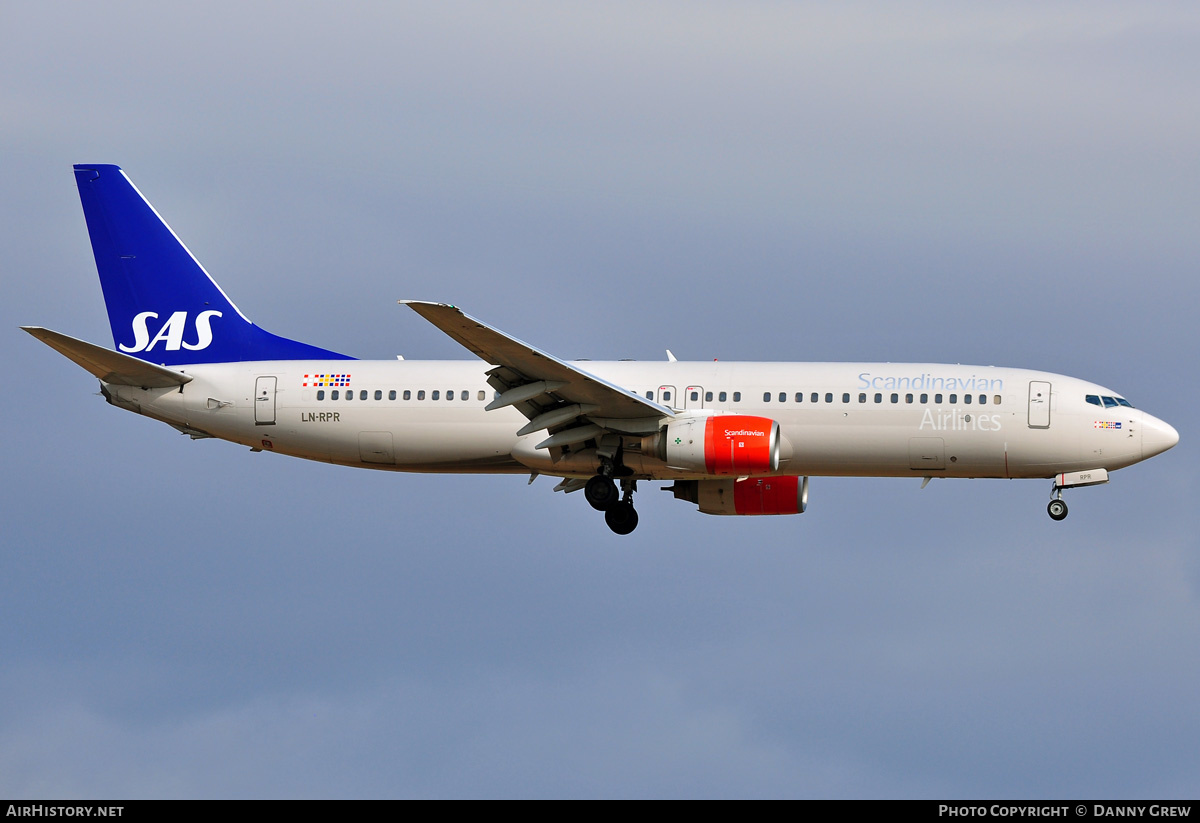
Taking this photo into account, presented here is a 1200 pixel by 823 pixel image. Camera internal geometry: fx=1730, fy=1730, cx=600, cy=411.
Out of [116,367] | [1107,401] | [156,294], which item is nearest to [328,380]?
[116,367]

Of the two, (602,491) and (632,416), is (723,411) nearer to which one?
(632,416)

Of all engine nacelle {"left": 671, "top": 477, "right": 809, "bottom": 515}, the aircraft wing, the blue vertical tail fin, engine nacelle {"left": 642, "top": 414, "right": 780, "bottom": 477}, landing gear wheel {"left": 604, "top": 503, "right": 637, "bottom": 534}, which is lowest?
landing gear wheel {"left": 604, "top": 503, "right": 637, "bottom": 534}

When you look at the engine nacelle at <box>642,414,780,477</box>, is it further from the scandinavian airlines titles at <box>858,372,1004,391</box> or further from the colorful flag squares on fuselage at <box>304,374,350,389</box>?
the colorful flag squares on fuselage at <box>304,374,350,389</box>

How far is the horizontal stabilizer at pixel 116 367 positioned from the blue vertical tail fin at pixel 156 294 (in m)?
1.70

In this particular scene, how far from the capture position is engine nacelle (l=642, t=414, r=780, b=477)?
41.8 metres

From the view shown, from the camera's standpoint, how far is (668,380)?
4481cm

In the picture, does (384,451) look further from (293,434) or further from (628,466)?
(628,466)

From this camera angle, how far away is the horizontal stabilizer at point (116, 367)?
4315 cm

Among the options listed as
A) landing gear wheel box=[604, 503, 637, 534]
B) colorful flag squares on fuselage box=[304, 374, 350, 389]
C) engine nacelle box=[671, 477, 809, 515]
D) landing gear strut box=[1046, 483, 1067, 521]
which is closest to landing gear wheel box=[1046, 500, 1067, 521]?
landing gear strut box=[1046, 483, 1067, 521]

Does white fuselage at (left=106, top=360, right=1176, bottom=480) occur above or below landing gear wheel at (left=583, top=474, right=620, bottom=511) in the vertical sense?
above

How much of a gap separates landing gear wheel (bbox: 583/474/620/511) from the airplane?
42 mm

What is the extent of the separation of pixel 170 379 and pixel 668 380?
13.1 metres

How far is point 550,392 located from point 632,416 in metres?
2.16
